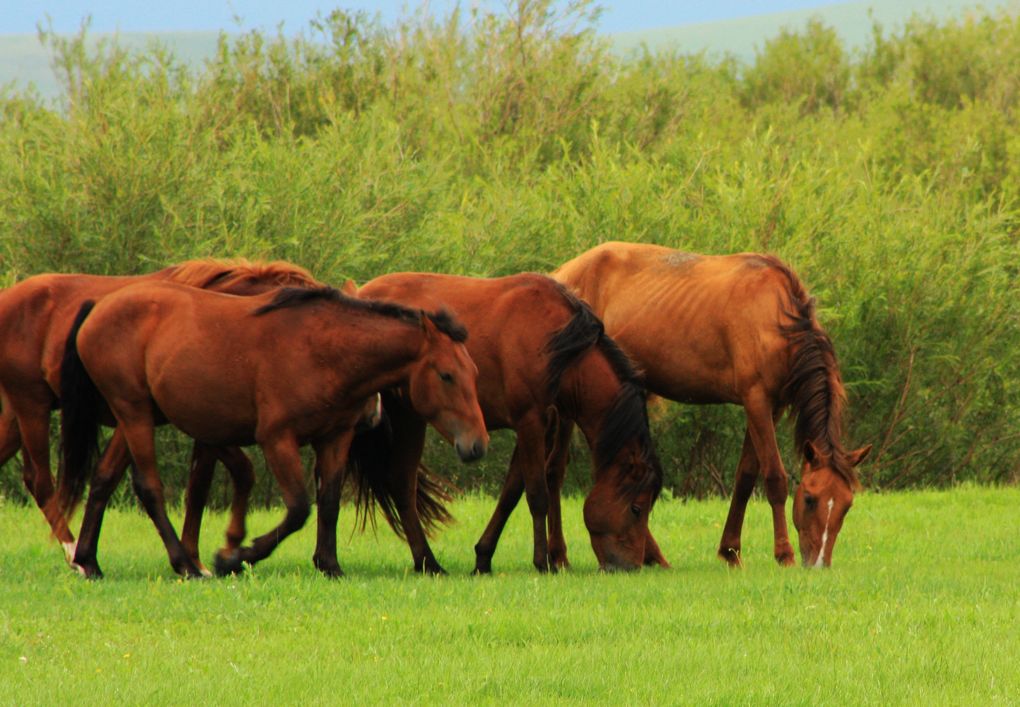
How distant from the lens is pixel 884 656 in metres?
6.73

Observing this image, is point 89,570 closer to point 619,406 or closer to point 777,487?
point 619,406

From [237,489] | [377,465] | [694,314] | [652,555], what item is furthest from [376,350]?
[694,314]

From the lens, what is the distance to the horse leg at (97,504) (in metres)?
9.28

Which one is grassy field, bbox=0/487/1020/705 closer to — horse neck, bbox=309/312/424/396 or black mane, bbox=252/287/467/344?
horse neck, bbox=309/312/424/396

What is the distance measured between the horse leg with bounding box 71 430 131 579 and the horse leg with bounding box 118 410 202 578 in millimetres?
209

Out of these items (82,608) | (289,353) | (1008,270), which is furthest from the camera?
(1008,270)

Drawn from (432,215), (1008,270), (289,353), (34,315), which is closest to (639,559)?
(289,353)

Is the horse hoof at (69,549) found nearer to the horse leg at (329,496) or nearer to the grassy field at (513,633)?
the grassy field at (513,633)

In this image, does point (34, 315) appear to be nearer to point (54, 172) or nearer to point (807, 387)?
point (807, 387)

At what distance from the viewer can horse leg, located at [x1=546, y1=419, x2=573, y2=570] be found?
10.4 m

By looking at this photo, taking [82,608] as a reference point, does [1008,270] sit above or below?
below

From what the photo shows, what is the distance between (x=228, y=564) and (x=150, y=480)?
0.77 m

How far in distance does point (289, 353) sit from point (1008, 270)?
15.9m

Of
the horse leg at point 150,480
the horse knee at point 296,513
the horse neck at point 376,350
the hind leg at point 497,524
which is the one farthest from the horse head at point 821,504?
the horse leg at point 150,480
